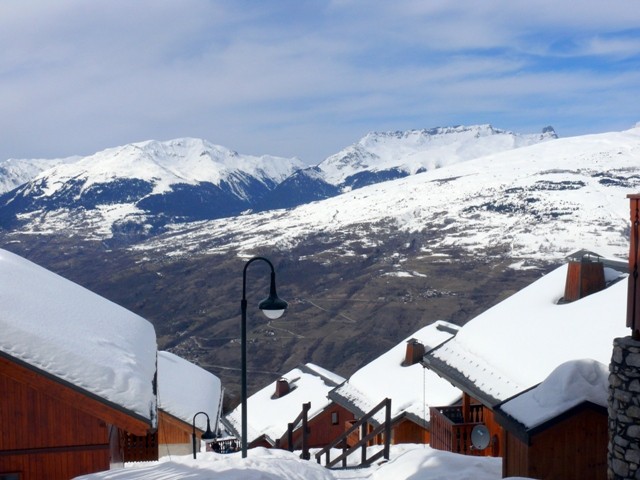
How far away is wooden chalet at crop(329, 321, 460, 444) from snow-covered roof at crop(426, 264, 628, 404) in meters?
3.72

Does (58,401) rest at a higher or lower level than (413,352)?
higher

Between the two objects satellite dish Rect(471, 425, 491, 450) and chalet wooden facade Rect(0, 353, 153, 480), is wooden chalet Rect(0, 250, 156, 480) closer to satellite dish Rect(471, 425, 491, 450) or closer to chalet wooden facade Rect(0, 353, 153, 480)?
chalet wooden facade Rect(0, 353, 153, 480)

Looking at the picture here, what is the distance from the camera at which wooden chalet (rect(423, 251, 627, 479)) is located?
15531 mm

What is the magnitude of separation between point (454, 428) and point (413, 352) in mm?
12216

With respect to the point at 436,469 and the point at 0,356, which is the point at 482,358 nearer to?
the point at 436,469

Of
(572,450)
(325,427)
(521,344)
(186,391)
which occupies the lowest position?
(325,427)

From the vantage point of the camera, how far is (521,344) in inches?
691

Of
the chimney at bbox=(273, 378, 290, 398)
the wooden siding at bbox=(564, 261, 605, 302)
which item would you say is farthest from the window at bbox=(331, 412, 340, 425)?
the wooden siding at bbox=(564, 261, 605, 302)

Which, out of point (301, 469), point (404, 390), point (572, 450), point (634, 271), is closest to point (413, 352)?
point (404, 390)

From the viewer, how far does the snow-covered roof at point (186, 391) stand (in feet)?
89.2

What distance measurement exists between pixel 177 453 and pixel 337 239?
563ft

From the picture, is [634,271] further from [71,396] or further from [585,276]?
[71,396]

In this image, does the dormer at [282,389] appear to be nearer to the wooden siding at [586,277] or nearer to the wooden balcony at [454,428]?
the wooden balcony at [454,428]

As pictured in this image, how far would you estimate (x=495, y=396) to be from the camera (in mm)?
16062
